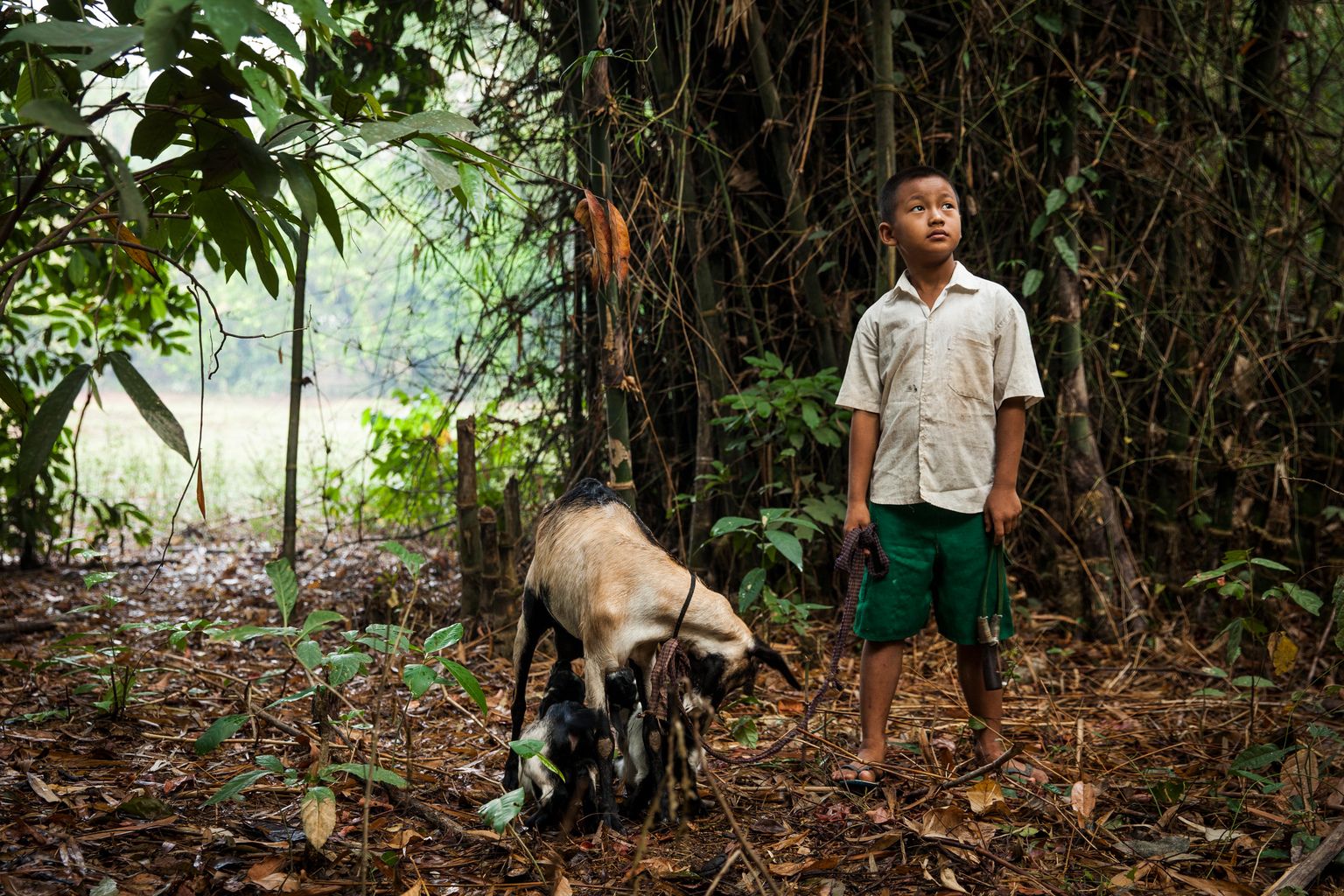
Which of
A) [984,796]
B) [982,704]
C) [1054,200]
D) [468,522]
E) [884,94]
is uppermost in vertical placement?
[884,94]

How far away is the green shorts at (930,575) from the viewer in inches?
98.3

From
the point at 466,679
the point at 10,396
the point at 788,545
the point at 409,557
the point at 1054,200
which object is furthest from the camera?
the point at 1054,200

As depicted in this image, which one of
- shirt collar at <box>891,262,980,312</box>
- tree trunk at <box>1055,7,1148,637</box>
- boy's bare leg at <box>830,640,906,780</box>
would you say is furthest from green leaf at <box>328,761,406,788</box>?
tree trunk at <box>1055,7,1148,637</box>

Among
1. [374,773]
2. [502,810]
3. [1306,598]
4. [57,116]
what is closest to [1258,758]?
[1306,598]

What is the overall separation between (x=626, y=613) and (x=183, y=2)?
4.55 feet

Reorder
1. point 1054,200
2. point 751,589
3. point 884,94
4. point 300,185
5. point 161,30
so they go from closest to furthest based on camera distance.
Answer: point 161,30 < point 300,185 < point 751,589 < point 884,94 < point 1054,200

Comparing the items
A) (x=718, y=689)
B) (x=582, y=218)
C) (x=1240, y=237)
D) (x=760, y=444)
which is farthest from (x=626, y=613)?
(x=1240, y=237)

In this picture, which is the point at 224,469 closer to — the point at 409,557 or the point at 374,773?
the point at 409,557

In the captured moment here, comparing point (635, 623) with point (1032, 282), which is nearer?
point (635, 623)

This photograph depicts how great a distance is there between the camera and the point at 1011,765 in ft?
8.20

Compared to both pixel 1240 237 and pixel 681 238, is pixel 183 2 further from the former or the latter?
pixel 1240 237

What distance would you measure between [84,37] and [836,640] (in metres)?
1.98

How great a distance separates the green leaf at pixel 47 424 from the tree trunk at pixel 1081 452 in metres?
3.34

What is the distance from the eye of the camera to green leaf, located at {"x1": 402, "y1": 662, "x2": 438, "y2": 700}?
1.84 metres
